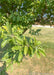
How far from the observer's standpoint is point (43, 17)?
13.5ft

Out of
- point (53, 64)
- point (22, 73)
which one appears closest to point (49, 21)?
point (53, 64)

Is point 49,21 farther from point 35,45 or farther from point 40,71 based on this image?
point 35,45

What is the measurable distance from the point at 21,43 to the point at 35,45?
195 mm

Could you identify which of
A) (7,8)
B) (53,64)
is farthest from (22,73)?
(7,8)

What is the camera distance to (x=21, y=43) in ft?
3.67

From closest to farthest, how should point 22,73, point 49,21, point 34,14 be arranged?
point 34,14
point 22,73
point 49,21

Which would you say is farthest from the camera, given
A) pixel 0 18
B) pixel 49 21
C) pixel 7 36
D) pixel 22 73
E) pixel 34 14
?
pixel 49 21

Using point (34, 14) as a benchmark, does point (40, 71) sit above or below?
below

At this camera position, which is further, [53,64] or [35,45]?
[53,64]

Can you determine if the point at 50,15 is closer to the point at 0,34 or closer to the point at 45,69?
the point at 45,69

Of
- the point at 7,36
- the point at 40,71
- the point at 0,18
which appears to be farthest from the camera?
the point at 40,71

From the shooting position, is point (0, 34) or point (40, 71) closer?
point (0, 34)

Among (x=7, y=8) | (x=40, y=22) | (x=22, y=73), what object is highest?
(x=7, y=8)

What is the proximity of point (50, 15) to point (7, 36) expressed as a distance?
10.3 feet
